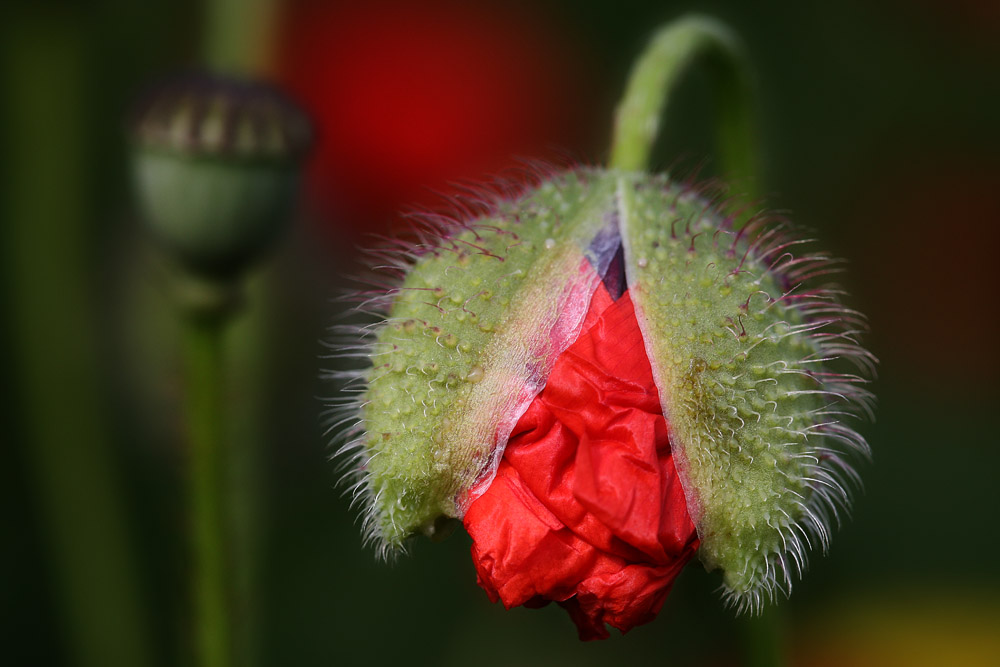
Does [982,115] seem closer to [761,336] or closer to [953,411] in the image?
[953,411]

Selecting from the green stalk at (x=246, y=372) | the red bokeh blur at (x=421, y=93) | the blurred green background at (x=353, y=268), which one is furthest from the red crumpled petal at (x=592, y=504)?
the red bokeh blur at (x=421, y=93)

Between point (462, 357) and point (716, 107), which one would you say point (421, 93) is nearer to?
point (716, 107)

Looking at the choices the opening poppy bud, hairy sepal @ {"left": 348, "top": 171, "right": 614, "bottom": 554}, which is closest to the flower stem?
the opening poppy bud

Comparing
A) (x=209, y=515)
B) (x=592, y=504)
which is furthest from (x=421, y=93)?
(x=592, y=504)

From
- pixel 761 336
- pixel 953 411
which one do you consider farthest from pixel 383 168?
pixel 761 336

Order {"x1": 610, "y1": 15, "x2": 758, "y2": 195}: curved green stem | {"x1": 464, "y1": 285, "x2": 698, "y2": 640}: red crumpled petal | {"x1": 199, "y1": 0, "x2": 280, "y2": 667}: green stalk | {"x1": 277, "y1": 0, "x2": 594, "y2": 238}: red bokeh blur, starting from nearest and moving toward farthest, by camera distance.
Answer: {"x1": 464, "y1": 285, "x2": 698, "y2": 640}: red crumpled petal < {"x1": 610, "y1": 15, "x2": 758, "y2": 195}: curved green stem < {"x1": 199, "y1": 0, "x2": 280, "y2": 667}: green stalk < {"x1": 277, "y1": 0, "x2": 594, "y2": 238}: red bokeh blur

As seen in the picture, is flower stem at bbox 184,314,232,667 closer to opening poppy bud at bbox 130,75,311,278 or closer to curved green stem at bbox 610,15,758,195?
opening poppy bud at bbox 130,75,311,278
